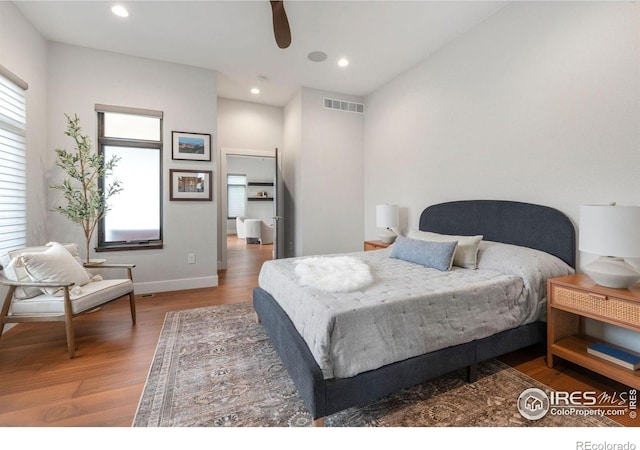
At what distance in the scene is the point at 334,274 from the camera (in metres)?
1.96

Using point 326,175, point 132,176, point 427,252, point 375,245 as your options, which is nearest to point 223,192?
point 132,176

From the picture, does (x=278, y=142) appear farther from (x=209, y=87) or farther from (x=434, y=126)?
(x=434, y=126)

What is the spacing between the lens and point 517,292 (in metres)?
1.93

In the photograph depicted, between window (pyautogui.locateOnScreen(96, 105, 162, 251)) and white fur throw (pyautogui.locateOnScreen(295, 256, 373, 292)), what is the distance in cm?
264

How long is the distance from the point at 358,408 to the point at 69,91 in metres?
4.52

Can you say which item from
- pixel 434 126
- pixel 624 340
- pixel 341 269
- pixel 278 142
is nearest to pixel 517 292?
pixel 624 340

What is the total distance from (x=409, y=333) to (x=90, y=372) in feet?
7.17

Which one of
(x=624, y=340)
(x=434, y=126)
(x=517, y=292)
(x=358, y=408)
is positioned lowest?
(x=358, y=408)

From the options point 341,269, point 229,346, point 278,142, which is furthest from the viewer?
point 278,142

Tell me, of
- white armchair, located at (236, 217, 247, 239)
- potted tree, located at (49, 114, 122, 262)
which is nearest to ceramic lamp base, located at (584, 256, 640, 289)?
potted tree, located at (49, 114, 122, 262)

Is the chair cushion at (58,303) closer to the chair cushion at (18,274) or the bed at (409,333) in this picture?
the chair cushion at (18,274)

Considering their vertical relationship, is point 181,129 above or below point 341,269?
above

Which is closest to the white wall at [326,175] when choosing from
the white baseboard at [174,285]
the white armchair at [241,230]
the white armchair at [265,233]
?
the white baseboard at [174,285]

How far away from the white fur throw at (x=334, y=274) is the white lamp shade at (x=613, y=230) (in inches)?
54.4
